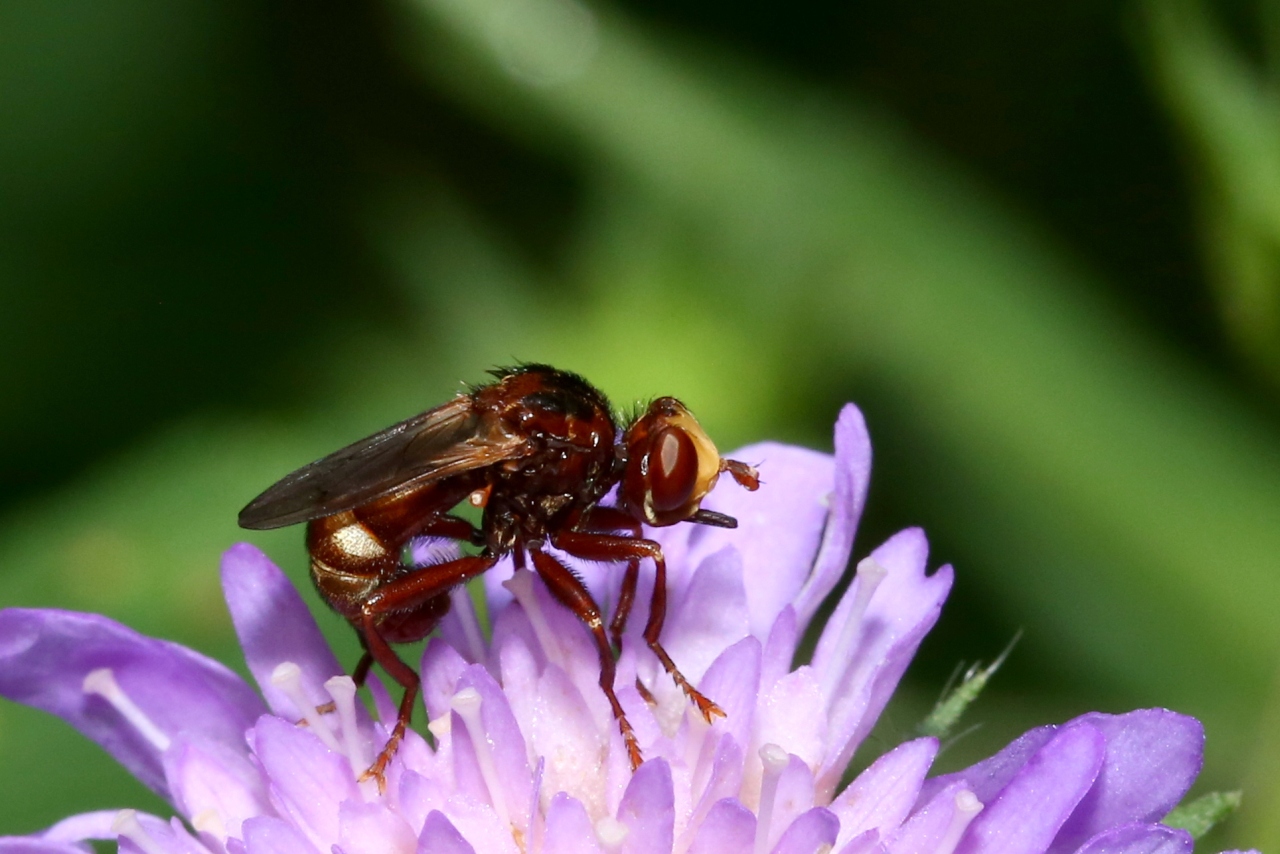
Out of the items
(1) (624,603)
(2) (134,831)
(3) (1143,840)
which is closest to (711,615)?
(1) (624,603)

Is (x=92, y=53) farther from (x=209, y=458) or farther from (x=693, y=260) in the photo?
(x=693, y=260)

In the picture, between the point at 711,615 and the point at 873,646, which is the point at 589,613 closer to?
the point at 711,615

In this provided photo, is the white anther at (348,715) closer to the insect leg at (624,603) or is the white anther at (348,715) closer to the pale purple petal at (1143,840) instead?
the insect leg at (624,603)

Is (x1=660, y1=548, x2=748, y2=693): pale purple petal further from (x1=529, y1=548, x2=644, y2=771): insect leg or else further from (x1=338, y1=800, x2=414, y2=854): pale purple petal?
(x1=338, y1=800, x2=414, y2=854): pale purple petal

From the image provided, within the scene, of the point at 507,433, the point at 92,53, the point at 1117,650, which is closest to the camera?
the point at 507,433

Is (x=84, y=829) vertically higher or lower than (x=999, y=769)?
lower

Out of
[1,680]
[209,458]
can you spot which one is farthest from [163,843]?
[209,458]
